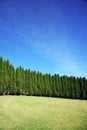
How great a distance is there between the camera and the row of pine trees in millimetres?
33625

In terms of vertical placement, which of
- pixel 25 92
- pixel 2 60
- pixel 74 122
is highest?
pixel 2 60

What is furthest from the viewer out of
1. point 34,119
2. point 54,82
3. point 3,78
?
point 54,82

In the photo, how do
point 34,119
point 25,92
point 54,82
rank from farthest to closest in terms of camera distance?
point 54,82
point 25,92
point 34,119

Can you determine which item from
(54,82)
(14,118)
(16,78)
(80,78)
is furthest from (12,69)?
(14,118)

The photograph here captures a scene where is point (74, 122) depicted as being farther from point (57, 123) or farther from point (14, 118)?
point (14, 118)

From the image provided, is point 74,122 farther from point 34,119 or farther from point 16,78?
point 16,78

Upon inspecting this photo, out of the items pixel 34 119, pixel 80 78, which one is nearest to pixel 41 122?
pixel 34 119

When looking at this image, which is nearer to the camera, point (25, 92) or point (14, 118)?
point (14, 118)

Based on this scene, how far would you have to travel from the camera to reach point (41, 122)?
13508mm

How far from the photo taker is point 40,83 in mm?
36844

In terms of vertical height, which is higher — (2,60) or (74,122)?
(2,60)

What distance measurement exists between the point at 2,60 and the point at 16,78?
453cm

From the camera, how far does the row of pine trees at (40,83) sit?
33625mm

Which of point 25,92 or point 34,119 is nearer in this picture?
point 34,119
